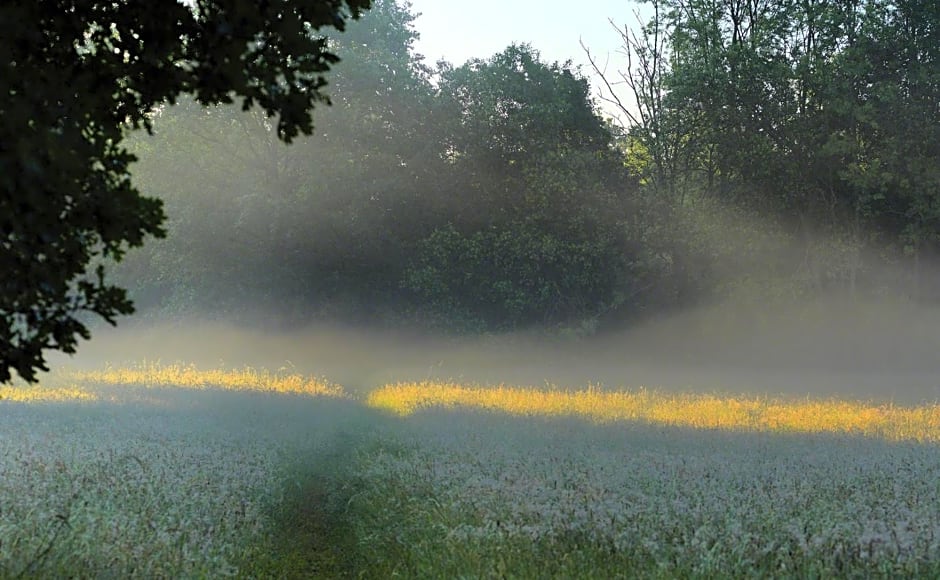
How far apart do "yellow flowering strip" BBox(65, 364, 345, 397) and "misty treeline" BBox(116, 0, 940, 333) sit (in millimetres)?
7171

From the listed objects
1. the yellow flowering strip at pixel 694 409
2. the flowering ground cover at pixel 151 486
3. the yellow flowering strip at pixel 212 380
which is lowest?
the flowering ground cover at pixel 151 486

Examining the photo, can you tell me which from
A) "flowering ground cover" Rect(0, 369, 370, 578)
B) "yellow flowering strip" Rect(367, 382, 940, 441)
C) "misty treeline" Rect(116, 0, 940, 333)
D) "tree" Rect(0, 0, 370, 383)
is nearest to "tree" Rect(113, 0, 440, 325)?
"misty treeline" Rect(116, 0, 940, 333)

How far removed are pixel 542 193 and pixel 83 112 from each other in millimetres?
30723

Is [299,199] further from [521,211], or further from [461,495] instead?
[461,495]

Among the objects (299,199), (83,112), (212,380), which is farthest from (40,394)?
(83,112)

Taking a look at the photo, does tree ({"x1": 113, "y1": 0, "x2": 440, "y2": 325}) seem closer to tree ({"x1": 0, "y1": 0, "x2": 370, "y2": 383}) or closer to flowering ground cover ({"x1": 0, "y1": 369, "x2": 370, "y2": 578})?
flowering ground cover ({"x1": 0, "y1": 369, "x2": 370, "y2": 578})

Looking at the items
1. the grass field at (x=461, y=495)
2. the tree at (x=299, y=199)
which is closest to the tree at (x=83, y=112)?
the grass field at (x=461, y=495)

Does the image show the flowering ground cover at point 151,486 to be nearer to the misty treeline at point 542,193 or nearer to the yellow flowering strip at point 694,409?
the yellow flowering strip at point 694,409

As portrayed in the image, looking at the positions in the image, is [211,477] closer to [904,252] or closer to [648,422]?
[648,422]

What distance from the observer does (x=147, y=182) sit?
34.9m

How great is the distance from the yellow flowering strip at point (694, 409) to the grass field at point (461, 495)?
228mm

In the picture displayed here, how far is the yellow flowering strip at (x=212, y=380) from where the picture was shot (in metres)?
22.3

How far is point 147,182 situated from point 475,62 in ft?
43.5

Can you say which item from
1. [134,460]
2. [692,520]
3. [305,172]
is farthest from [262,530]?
[305,172]
